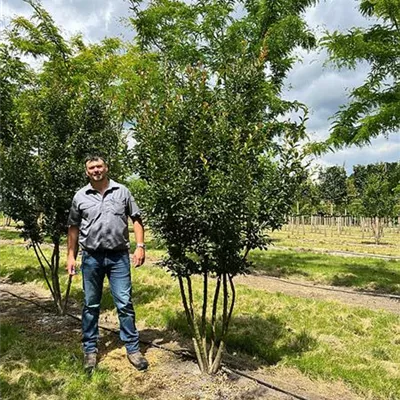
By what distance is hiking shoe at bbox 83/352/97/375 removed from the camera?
4.21m

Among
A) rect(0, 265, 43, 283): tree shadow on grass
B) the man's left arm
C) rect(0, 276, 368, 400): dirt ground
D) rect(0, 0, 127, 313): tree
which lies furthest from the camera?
rect(0, 265, 43, 283): tree shadow on grass

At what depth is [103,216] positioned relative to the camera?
171 inches

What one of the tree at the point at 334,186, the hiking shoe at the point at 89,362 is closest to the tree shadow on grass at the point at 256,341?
the hiking shoe at the point at 89,362

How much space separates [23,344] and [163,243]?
2.30 metres

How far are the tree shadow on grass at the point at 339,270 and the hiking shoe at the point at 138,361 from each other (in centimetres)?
700

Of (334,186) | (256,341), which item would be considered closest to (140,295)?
(256,341)

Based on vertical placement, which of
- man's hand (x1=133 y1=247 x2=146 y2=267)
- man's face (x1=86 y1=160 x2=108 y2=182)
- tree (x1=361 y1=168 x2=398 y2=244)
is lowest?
man's hand (x1=133 y1=247 x2=146 y2=267)

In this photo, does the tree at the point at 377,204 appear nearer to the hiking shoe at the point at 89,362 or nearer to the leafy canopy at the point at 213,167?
the leafy canopy at the point at 213,167

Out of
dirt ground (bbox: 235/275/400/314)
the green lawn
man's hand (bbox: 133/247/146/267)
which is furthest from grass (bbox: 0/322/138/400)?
dirt ground (bbox: 235/275/400/314)

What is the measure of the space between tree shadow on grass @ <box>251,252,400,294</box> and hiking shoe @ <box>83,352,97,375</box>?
24.1 feet

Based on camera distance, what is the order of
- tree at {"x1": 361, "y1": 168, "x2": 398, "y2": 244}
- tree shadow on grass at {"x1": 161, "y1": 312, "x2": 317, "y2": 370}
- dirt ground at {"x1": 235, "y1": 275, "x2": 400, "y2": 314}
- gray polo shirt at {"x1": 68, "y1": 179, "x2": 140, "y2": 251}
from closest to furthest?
gray polo shirt at {"x1": 68, "y1": 179, "x2": 140, "y2": 251}, tree shadow on grass at {"x1": 161, "y1": 312, "x2": 317, "y2": 370}, dirt ground at {"x1": 235, "y1": 275, "x2": 400, "y2": 314}, tree at {"x1": 361, "y1": 168, "x2": 398, "y2": 244}

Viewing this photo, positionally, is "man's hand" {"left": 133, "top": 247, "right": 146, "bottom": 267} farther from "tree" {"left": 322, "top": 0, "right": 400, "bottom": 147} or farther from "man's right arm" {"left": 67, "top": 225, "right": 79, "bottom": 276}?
"tree" {"left": 322, "top": 0, "right": 400, "bottom": 147}

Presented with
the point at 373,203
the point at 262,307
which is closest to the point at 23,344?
the point at 262,307

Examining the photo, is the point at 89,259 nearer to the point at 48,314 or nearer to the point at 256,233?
the point at 256,233
